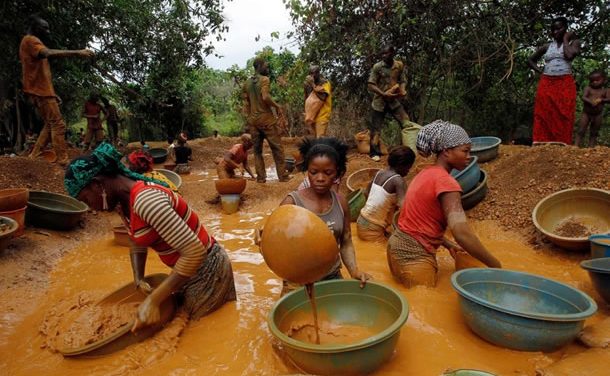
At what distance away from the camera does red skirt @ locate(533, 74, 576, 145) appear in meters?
6.18

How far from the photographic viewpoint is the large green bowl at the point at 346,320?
1902 millimetres

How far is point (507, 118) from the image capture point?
11.8 meters

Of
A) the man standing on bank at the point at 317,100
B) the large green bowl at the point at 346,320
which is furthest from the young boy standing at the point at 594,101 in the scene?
the large green bowl at the point at 346,320

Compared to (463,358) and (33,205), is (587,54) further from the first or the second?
(33,205)

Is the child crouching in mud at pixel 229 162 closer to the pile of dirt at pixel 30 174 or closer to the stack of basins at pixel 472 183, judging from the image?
the pile of dirt at pixel 30 174

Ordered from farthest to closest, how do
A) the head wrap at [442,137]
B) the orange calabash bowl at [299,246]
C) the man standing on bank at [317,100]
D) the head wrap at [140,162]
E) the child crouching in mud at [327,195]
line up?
the man standing on bank at [317,100]
the head wrap at [140,162]
the head wrap at [442,137]
the child crouching in mud at [327,195]
the orange calabash bowl at [299,246]

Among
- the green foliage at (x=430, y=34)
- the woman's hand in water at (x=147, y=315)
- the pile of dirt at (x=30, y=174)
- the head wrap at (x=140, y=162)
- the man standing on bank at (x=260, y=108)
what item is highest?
the green foliage at (x=430, y=34)

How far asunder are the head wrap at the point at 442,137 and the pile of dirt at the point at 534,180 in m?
2.42

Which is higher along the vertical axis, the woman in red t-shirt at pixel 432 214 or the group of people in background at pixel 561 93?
the group of people in background at pixel 561 93

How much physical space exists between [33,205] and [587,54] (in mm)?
10556

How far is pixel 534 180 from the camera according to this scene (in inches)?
208

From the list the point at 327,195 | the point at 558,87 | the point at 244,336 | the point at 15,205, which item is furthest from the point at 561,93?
the point at 15,205

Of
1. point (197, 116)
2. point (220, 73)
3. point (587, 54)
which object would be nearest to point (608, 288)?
point (587, 54)

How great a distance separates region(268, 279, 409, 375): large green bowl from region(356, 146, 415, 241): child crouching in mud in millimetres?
2108
